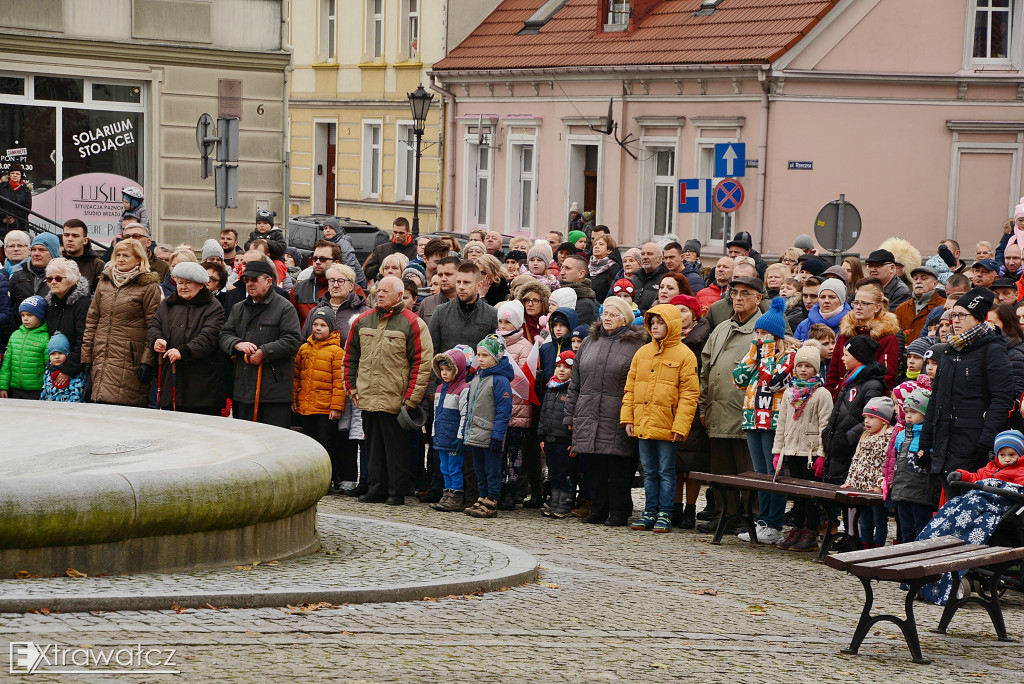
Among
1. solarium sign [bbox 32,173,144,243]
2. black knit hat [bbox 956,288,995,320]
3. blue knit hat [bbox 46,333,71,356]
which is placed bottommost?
blue knit hat [bbox 46,333,71,356]

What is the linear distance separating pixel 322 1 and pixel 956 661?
3942cm

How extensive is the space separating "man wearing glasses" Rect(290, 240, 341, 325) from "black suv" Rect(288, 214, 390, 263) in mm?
17739

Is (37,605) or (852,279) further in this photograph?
(852,279)

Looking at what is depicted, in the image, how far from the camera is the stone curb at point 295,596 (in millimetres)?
7746

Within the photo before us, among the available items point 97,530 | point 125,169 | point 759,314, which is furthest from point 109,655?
point 125,169

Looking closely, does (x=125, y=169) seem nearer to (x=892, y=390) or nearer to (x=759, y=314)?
(x=759, y=314)

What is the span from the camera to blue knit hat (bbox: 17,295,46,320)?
46.4ft

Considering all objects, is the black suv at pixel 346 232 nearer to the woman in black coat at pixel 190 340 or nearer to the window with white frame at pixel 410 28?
the window with white frame at pixel 410 28

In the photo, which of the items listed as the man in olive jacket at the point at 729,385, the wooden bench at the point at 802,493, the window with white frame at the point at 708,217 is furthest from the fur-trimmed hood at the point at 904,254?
the window with white frame at the point at 708,217

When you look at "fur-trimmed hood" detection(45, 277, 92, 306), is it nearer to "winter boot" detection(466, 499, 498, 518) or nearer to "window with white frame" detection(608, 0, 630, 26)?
"winter boot" detection(466, 499, 498, 518)

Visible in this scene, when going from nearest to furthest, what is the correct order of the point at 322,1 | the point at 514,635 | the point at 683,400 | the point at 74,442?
the point at 514,635, the point at 74,442, the point at 683,400, the point at 322,1

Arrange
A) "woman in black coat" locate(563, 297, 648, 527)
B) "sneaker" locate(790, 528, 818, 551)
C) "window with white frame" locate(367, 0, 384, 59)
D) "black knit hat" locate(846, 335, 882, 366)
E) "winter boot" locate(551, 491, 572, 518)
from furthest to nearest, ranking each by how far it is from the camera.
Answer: "window with white frame" locate(367, 0, 384, 59) → "winter boot" locate(551, 491, 572, 518) → "woman in black coat" locate(563, 297, 648, 527) → "sneaker" locate(790, 528, 818, 551) → "black knit hat" locate(846, 335, 882, 366)

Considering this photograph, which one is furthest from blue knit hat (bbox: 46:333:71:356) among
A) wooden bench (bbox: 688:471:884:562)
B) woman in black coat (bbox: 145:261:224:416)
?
wooden bench (bbox: 688:471:884:562)

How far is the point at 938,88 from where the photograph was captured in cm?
3123
